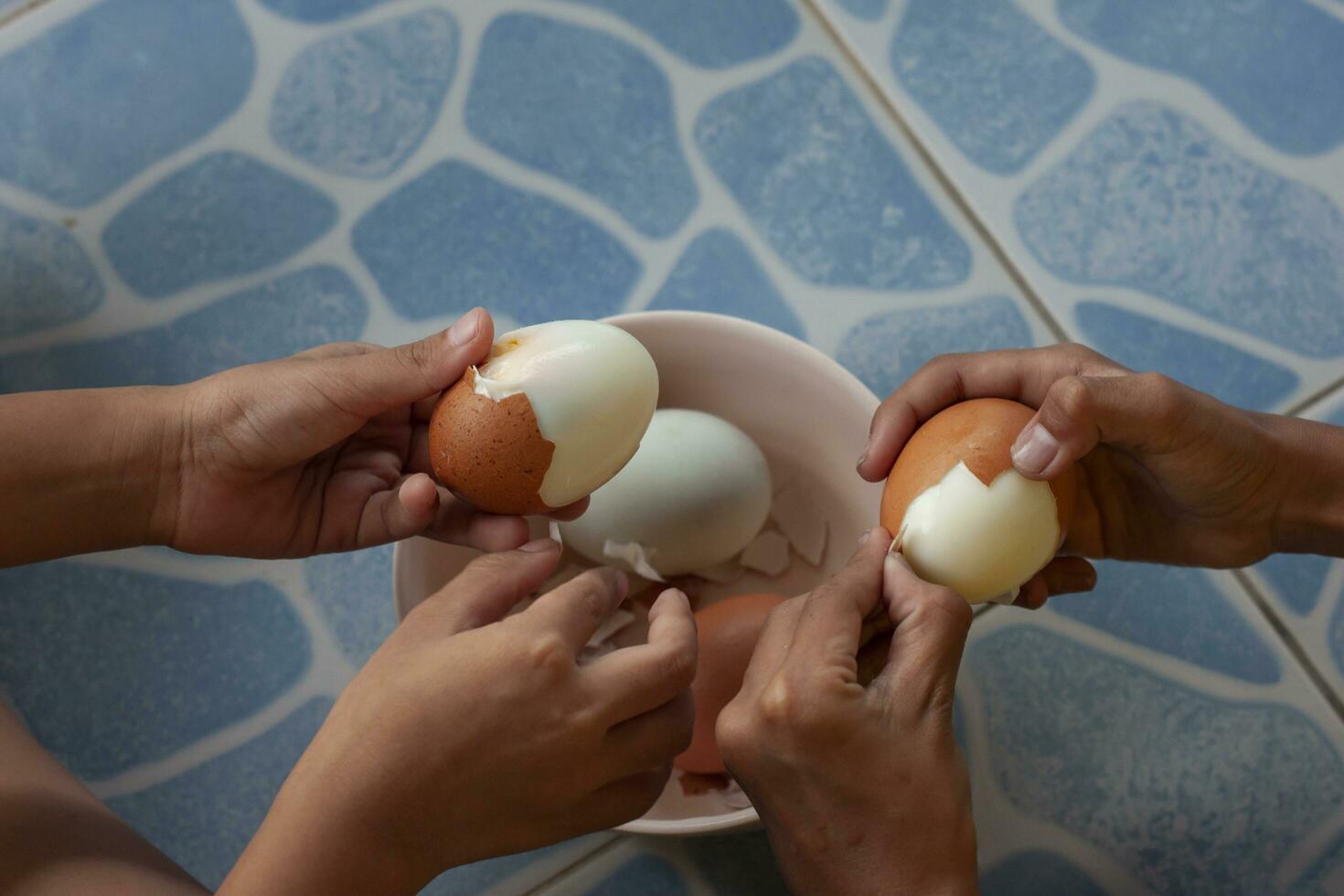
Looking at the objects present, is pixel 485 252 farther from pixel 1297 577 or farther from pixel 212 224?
pixel 1297 577

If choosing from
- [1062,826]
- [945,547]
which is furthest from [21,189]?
[1062,826]

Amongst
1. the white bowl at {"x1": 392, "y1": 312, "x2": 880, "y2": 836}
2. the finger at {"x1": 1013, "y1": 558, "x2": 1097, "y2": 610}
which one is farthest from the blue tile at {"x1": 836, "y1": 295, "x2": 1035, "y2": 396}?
the finger at {"x1": 1013, "y1": 558, "x2": 1097, "y2": 610}

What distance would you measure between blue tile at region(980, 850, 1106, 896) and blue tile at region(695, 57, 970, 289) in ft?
2.00

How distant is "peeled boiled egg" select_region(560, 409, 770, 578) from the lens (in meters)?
0.95

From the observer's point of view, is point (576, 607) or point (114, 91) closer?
point (576, 607)

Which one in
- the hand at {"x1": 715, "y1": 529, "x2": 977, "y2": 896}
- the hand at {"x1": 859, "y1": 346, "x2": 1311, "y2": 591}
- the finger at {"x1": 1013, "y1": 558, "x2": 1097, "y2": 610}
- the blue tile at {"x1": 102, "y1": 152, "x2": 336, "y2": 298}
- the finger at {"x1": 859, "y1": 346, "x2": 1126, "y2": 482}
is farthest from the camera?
the blue tile at {"x1": 102, "y1": 152, "x2": 336, "y2": 298}

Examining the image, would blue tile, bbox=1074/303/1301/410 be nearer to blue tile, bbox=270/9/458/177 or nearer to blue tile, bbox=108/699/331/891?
blue tile, bbox=270/9/458/177

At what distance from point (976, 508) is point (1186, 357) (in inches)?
21.5

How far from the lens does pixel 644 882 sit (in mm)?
1056

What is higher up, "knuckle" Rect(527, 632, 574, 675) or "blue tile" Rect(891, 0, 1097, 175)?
"blue tile" Rect(891, 0, 1097, 175)

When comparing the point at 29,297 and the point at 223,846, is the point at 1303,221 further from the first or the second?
the point at 29,297

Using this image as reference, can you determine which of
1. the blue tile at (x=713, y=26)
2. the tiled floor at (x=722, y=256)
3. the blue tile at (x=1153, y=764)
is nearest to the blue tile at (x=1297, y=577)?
the tiled floor at (x=722, y=256)

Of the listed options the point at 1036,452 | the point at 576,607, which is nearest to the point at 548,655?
the point at 576,607

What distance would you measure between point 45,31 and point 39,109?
0.33 feet
